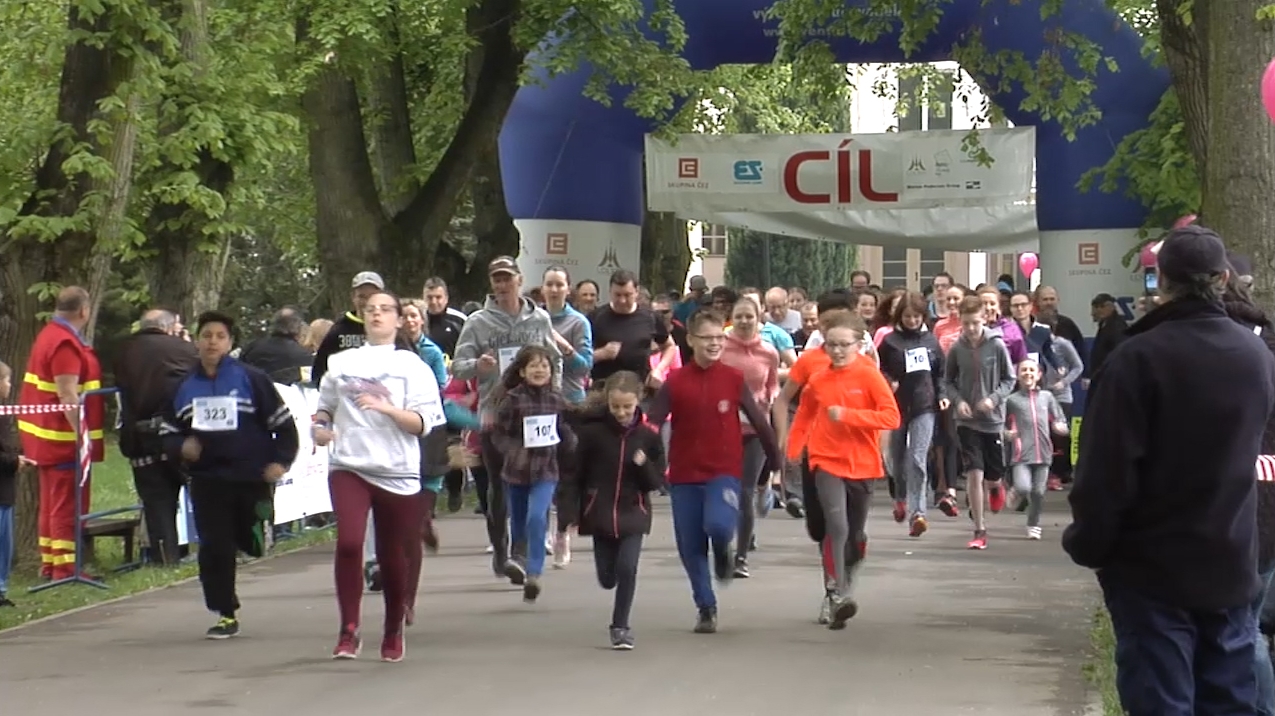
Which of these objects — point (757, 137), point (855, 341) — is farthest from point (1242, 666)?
point (757, 137)

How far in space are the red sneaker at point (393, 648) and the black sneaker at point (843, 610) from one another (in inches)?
89.8

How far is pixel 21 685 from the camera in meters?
10.3

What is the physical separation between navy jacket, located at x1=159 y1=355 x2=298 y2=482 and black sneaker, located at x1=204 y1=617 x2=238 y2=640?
28.8 inches

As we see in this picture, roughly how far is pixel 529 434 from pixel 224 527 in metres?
2.08

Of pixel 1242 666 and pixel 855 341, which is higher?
pixel 855 341

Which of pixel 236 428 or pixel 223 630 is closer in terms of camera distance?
pixel 236 428

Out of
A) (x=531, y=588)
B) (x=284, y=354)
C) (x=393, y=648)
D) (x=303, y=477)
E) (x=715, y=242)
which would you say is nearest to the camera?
(x=393, y=648)

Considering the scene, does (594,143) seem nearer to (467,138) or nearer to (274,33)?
(467,138)

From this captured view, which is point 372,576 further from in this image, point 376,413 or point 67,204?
point 67,204

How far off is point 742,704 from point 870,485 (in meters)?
3.04

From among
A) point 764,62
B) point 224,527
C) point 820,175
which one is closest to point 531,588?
point 224,527

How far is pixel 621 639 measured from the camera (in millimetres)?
11297

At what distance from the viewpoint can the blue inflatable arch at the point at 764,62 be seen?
2239cm

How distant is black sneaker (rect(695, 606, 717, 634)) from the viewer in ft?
39.0
